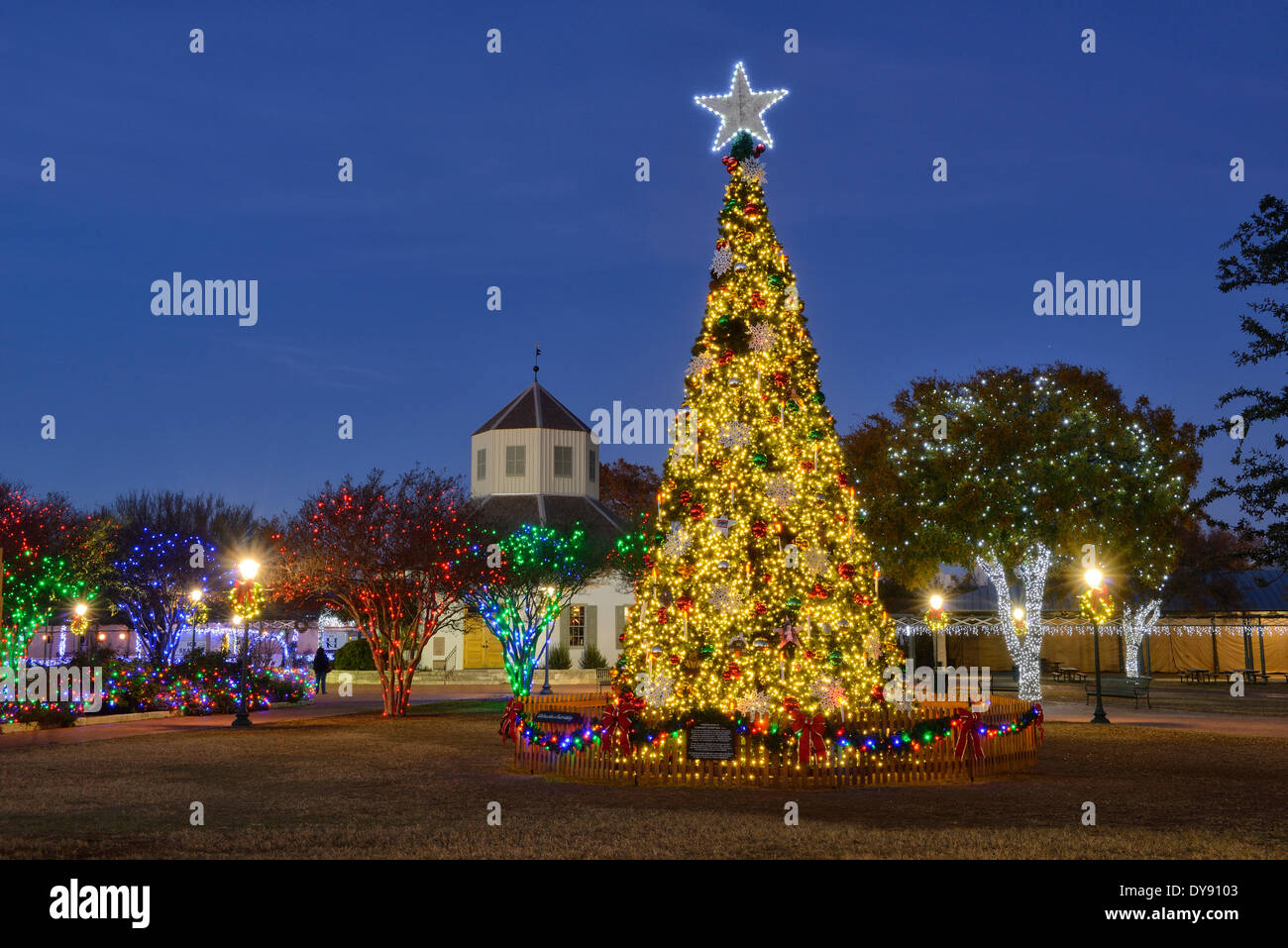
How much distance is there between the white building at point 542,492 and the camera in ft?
156

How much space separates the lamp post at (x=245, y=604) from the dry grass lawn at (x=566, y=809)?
4.69m

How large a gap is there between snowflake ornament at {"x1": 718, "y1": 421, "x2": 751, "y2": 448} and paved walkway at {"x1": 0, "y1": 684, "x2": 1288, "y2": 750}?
1325 cm

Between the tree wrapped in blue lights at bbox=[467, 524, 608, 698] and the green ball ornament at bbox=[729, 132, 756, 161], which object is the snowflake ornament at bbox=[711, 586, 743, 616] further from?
the tree wrapped in blue lights at bbox=[467, 524, 608, 698]

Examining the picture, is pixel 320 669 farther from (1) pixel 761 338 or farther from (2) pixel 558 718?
(1) pixel 761 338

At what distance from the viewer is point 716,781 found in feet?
46.6

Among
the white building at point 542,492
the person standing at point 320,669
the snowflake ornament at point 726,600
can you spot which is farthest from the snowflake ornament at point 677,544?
the white building at point 542,492

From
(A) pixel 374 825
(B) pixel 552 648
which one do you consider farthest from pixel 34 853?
(B) pixel 552 648

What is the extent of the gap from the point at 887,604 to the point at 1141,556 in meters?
18.6

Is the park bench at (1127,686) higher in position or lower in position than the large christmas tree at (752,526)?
lower

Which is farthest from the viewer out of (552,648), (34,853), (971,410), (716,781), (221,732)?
(552,648)

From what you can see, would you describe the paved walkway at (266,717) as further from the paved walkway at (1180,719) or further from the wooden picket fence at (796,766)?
the paved walkway at (1180,719)

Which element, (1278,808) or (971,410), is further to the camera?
(971,410)

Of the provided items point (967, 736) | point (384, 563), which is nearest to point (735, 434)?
point (967, 736)

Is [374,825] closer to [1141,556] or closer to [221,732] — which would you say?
[221,732]
